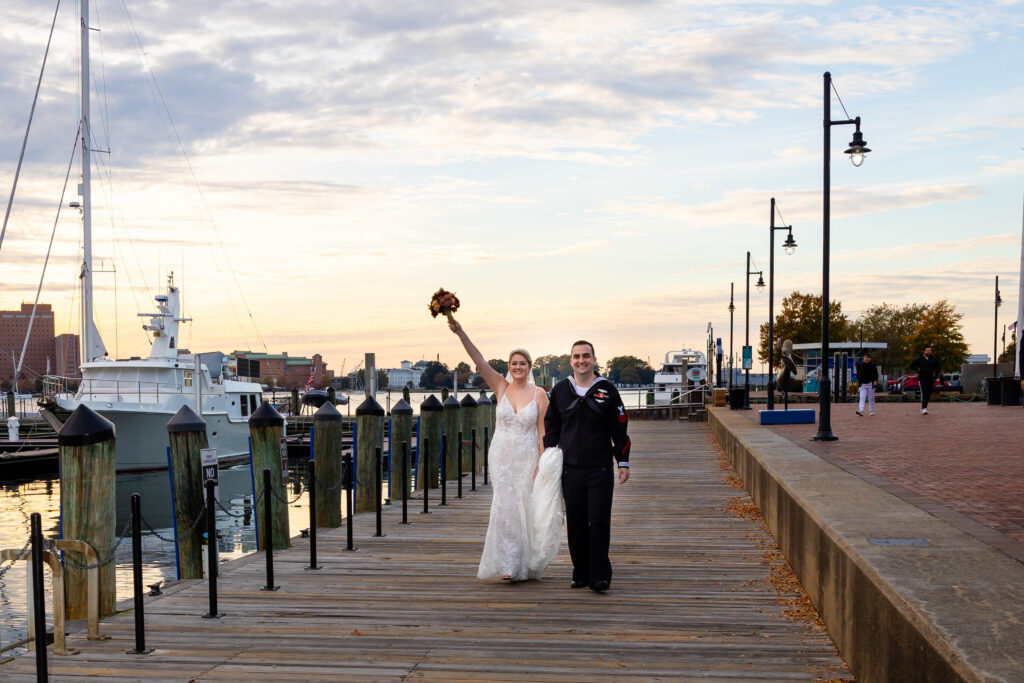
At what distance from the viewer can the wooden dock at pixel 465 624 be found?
20.6 feet

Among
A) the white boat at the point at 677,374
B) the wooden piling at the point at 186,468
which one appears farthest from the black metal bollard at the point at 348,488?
the white boat at the point at 677,374

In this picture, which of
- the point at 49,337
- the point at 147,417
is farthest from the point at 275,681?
the point at 49,337

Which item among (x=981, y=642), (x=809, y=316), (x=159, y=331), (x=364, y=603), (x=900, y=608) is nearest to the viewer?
(x=981, y=642)

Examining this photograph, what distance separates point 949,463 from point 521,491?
728cm

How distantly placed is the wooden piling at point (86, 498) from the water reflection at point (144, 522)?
40 centimetres

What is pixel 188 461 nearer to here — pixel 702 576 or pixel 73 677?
pixel 73 677

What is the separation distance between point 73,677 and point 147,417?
37175mm

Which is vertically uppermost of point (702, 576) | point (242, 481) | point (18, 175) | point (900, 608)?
point (18, 175)

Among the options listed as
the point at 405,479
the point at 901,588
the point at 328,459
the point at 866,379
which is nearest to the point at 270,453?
the point at 405,479

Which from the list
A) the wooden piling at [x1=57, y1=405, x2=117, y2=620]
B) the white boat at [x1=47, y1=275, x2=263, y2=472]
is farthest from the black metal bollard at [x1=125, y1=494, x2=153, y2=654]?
the white boat at [x1=47, y1=275, x2=263, y2=472]

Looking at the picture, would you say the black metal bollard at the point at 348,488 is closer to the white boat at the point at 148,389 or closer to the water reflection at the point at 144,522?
the water reflection at the point at 144,522

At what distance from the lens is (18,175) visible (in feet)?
127

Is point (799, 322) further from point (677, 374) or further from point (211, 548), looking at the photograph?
point (211, 548)

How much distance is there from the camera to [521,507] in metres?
9.01
